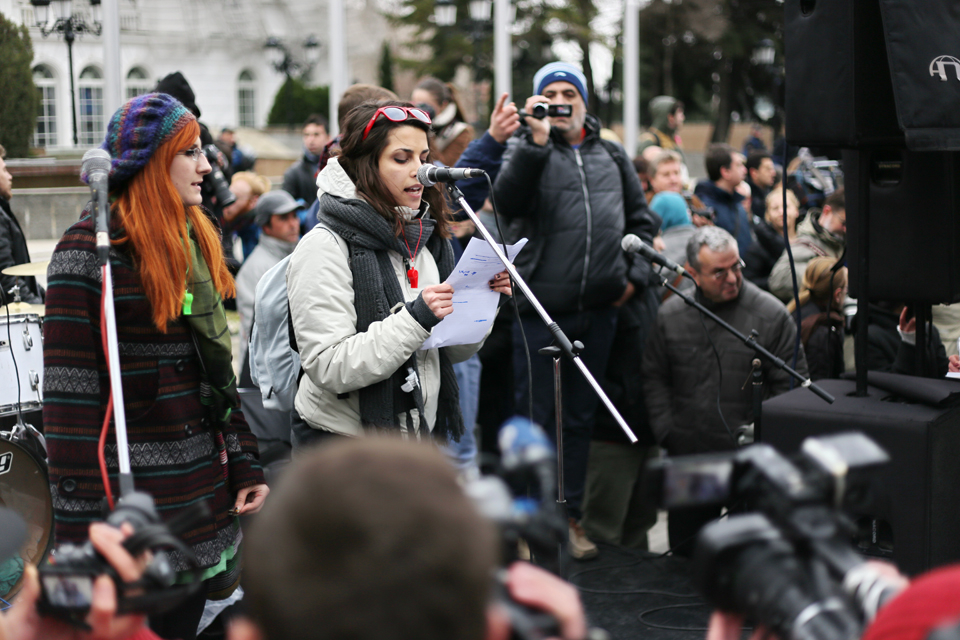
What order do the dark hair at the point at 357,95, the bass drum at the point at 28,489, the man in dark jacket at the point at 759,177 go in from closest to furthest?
1. the dark hair at the point at 357,95
2. the bass drum at the point at 28,489
3. the man in dark jacket at the point at 759,177

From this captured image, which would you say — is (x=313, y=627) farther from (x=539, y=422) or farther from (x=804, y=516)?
(x=539, y=422)

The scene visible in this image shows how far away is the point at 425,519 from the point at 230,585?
2.16 m

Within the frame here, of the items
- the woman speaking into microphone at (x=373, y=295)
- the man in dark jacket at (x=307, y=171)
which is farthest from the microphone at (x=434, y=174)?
the man in dark jacket at (x=307, y=171)

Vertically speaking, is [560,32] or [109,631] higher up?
[560,32]

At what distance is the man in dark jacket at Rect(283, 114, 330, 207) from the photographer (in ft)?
26.8

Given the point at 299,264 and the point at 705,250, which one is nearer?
the point at 299,264

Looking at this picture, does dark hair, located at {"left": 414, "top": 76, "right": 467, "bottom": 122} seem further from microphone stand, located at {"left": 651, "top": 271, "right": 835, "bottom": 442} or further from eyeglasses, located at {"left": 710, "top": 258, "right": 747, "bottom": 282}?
microphone stand, located at {"left": 651, "top": 271, "right": 835, "bottom": 442}

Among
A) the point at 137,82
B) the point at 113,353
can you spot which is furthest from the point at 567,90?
the point at 137,82

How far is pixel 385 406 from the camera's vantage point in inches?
114

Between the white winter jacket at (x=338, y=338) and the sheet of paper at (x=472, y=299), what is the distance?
0.09m

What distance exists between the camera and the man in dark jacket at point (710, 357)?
4.55 meters

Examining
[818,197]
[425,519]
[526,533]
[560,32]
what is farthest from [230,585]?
[560,32]

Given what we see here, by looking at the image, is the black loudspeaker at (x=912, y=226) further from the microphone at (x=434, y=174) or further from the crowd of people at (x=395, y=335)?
the microphone at (x=434, y=174)

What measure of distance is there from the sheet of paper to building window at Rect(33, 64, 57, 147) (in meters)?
4.22
